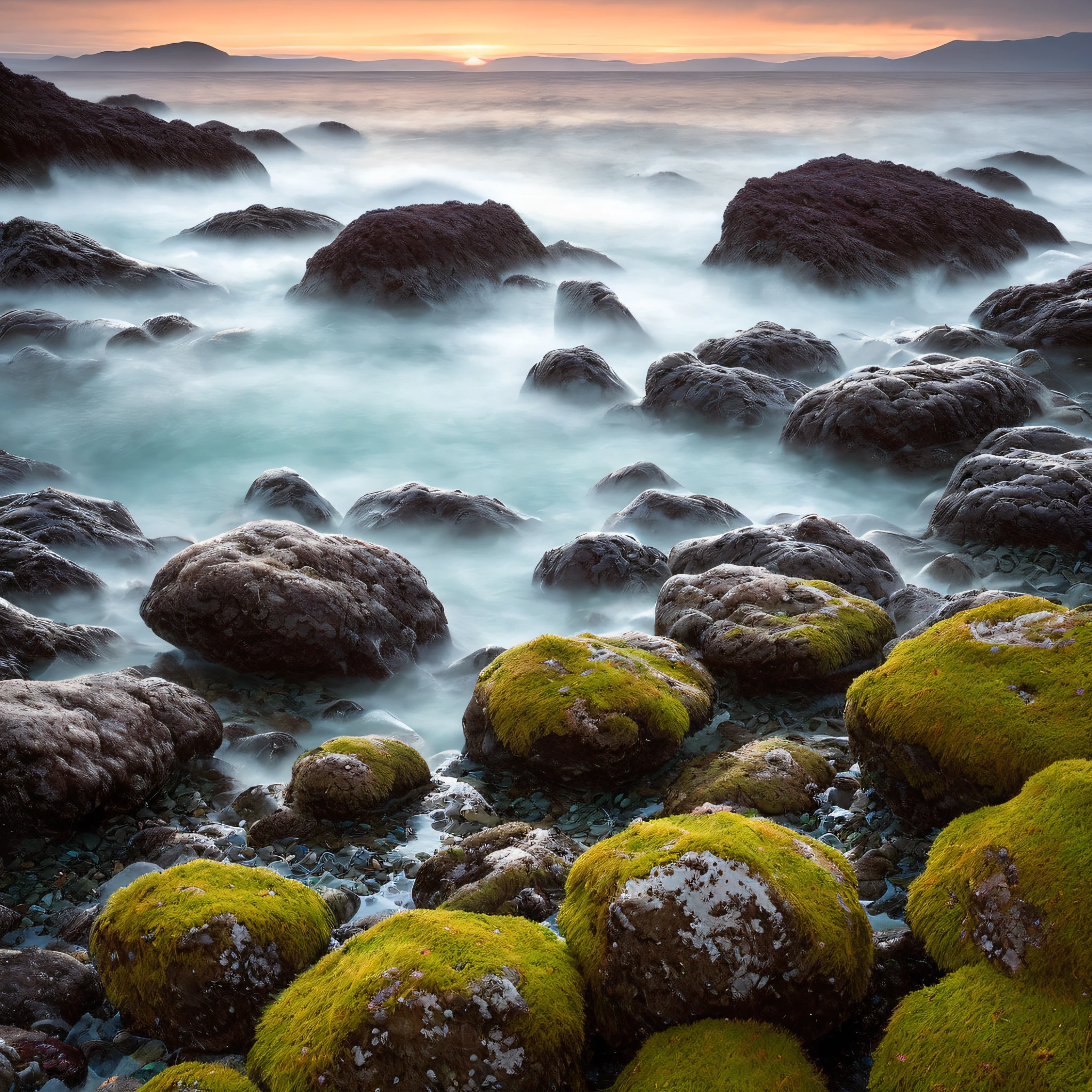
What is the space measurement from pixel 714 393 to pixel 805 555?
18.6 feet

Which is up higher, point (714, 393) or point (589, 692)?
point (714, 393)

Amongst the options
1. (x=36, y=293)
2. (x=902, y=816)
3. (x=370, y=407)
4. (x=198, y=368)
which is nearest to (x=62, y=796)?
(x=902, y=816)

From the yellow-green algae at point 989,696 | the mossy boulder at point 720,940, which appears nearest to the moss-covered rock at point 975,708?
the yellow-green algae at point 989,696

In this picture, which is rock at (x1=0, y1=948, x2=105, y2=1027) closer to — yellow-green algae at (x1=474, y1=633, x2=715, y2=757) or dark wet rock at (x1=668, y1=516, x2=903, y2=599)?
yellow-green algae at (x1=474, y1=633, x2=715, y2=757)

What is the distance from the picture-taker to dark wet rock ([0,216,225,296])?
54.9ft

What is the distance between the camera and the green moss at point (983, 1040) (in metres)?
2.87

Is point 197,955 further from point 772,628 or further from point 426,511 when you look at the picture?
point 426,511

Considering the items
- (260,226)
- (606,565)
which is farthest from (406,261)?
(606,565)

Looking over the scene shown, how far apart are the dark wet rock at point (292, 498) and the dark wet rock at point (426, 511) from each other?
0.96 feet

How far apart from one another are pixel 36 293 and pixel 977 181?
92.4 feet

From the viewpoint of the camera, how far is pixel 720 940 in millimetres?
3309

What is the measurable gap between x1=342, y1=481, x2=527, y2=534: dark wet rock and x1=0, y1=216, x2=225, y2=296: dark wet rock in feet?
33.5

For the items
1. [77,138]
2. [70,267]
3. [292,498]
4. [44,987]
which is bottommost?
[44,987]

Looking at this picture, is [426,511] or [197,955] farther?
[426,511]
